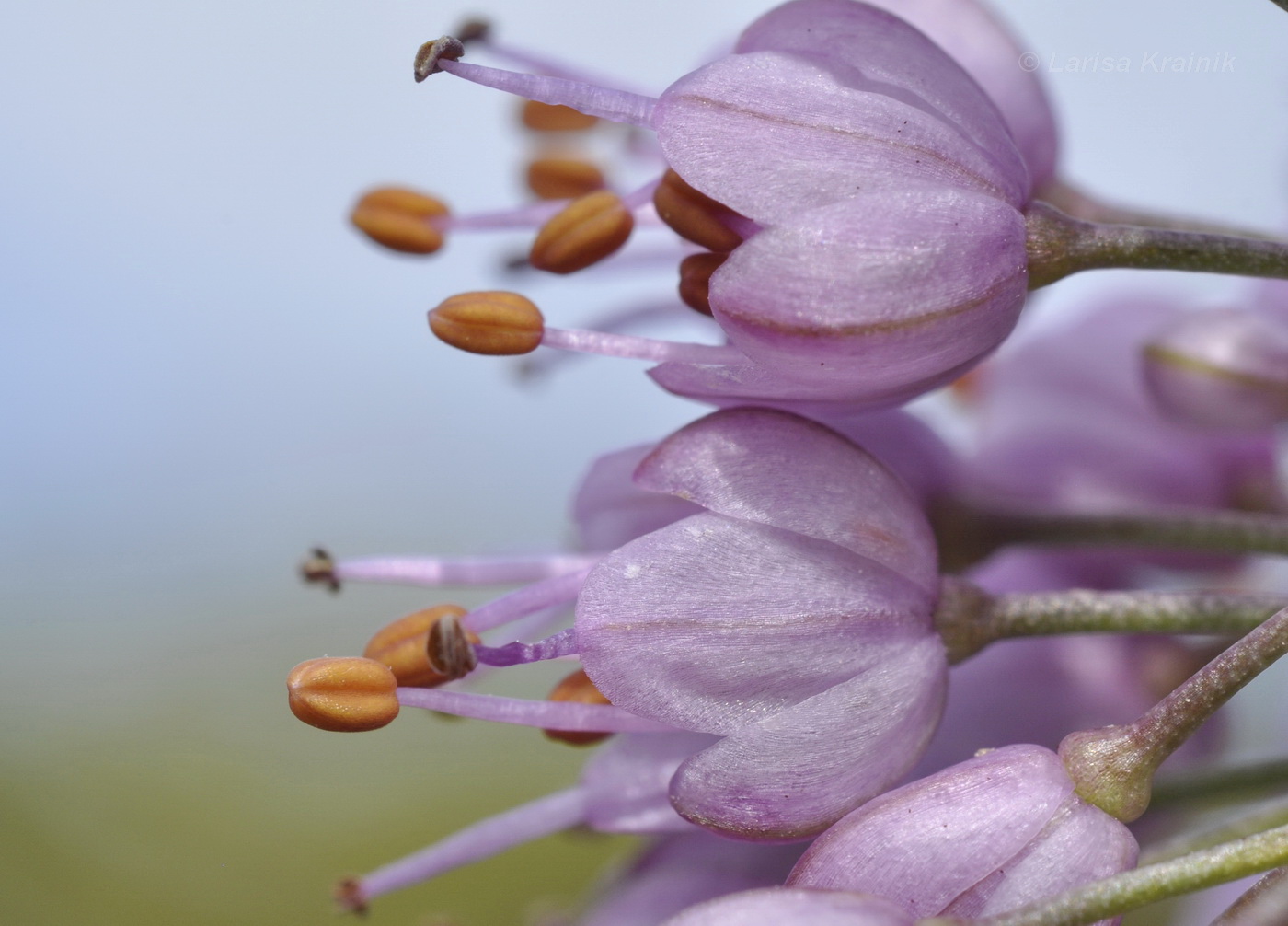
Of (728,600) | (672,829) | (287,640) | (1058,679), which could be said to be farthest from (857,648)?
(287,640)

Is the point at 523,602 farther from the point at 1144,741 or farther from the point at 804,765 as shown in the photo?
the point at 1144,741

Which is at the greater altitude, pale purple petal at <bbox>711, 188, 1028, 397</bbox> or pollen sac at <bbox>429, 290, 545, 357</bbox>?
pale purple petal at <bbox>711, 188, 1028, 397</bbox>

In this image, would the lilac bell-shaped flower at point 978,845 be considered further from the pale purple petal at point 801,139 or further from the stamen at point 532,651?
the pale purple petal at point 801,139

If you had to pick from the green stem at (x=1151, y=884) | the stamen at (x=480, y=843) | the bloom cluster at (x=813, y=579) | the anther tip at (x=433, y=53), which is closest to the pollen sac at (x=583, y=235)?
the bloom cluster at (x=813, y=579)

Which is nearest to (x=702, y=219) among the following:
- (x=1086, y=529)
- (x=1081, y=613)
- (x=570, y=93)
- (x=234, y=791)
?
(x=570, y=93)

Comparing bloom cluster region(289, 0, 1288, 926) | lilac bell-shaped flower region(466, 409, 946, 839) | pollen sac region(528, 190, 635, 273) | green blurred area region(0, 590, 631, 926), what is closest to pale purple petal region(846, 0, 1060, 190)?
bloom cluster region(289, 0, 1288, 926)

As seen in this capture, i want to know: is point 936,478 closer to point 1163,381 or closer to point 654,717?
point 1163,381

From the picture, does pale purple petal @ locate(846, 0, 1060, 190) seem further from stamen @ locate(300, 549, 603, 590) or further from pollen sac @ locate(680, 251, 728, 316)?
stamen @ locate(300, 549, 603, 590)
